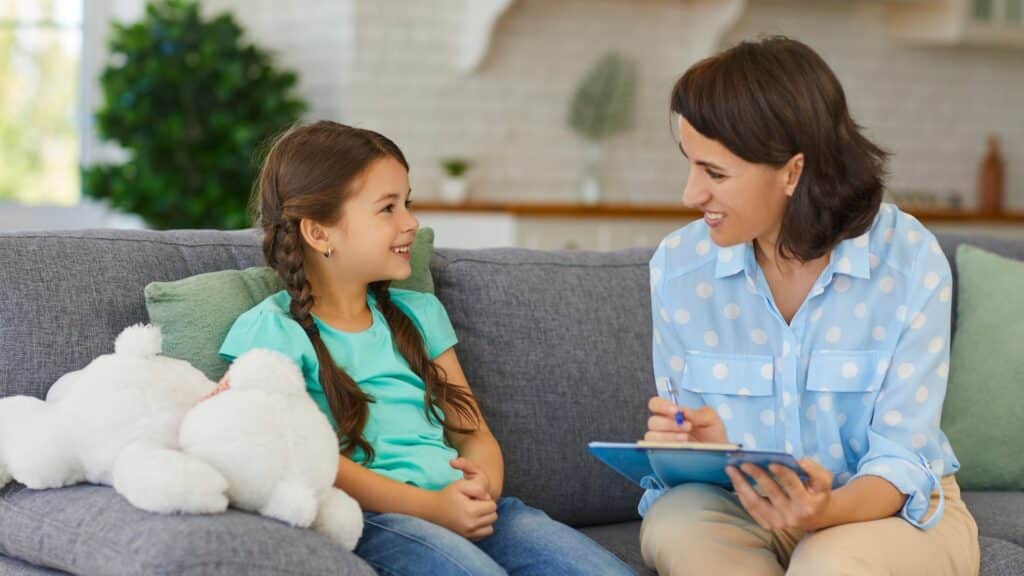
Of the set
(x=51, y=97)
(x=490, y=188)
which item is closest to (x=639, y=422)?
(x=490, y=188)

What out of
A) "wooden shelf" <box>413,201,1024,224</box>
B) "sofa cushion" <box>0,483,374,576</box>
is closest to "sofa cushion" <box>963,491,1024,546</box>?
"sofa cushion" <box>0,483,374,576</box>

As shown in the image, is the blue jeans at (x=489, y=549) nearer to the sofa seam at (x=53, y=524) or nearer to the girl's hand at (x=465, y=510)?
the girl's hand at (x=465, y=510)

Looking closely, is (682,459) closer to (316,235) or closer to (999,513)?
(316,235)

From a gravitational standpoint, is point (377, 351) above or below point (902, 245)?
below

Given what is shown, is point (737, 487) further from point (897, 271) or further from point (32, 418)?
point (32, 418)

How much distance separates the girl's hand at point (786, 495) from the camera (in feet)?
5.37

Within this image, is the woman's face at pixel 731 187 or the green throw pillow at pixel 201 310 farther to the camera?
the green throw pillow at pixel 201 310

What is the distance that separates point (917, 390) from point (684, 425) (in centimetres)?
31

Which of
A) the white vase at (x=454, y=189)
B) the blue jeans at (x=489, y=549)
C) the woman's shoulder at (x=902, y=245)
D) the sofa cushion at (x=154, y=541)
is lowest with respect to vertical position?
the white vase at (x=454, y=189)

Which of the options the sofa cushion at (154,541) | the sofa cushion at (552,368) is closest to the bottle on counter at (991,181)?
the sofa cushion at (552,368)

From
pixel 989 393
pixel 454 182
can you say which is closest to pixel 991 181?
pixel 454 182

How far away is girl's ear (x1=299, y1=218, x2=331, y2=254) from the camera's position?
2.04m

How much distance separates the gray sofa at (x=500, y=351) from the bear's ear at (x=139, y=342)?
7.1 inches

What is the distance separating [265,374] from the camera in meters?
1.67
